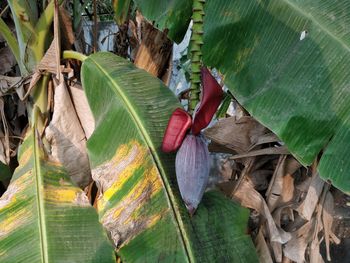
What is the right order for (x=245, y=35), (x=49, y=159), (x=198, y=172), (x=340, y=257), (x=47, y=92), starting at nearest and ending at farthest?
(x=198, y=172) < (x=245, y=35) < (x=49, y=159) < (x=47, y=92) < (x=340, y=257)

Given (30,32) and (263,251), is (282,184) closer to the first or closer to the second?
(263,251)

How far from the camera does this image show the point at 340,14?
664 mm

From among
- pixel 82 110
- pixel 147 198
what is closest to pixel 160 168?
pixel 147 198

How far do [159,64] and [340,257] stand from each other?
4.33 feet

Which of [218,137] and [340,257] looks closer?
[218,137]

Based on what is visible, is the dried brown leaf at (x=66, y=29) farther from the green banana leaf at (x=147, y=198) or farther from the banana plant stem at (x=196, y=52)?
the banana plant stem at (x=196, y=52)

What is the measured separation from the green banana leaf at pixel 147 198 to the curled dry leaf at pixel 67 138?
7.0 inches

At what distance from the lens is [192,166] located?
1.95ft

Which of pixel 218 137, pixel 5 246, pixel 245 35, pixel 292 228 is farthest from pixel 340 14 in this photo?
pixel 5 246

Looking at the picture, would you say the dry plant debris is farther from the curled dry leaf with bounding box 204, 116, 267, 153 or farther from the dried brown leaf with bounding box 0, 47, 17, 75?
the dried brown leaf with bounding box 0, 47, 17, 75

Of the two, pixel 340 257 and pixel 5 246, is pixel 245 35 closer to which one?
pixel 5 246

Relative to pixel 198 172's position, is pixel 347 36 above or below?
above

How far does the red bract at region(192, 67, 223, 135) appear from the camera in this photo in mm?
557

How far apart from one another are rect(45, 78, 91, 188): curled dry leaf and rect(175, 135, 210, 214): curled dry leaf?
0.46 m
